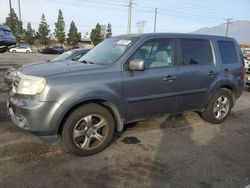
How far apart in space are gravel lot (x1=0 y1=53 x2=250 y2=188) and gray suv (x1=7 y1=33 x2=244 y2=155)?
37 cm

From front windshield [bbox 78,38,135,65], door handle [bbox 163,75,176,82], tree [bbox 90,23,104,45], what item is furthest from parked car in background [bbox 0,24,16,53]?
tree [bbox 90,23,104,45]

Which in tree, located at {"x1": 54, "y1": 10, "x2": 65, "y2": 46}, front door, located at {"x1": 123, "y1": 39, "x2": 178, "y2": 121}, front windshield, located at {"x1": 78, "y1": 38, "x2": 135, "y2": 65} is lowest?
front door, located at {"x1": 123, "y1": 39, "x2": 178, "y2": 121}

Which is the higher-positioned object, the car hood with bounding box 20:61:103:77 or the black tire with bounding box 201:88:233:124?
the car hood with bounding box 20:61:103:77

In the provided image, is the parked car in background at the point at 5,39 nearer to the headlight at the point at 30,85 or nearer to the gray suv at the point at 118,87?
the gray suv at the point at 118,87

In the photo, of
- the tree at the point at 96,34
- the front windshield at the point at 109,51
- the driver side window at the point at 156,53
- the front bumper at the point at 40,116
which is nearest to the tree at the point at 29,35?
the tree at the point at 96,34

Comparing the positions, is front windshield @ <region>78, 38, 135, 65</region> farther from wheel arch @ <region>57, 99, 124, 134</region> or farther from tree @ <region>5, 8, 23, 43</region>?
tree @ <region>5, 8, 23, 43</region>

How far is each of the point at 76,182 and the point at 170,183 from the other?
1.15 metres

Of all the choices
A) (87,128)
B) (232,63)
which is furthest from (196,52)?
(87,128)

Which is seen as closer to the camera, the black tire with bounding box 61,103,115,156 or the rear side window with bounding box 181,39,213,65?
the black tire with bounding box 61,103,115,156

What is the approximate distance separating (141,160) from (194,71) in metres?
2.07

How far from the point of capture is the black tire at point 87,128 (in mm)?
4098

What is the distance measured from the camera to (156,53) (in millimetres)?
4934

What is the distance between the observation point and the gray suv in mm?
3928

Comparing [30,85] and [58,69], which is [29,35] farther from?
[30,85]
